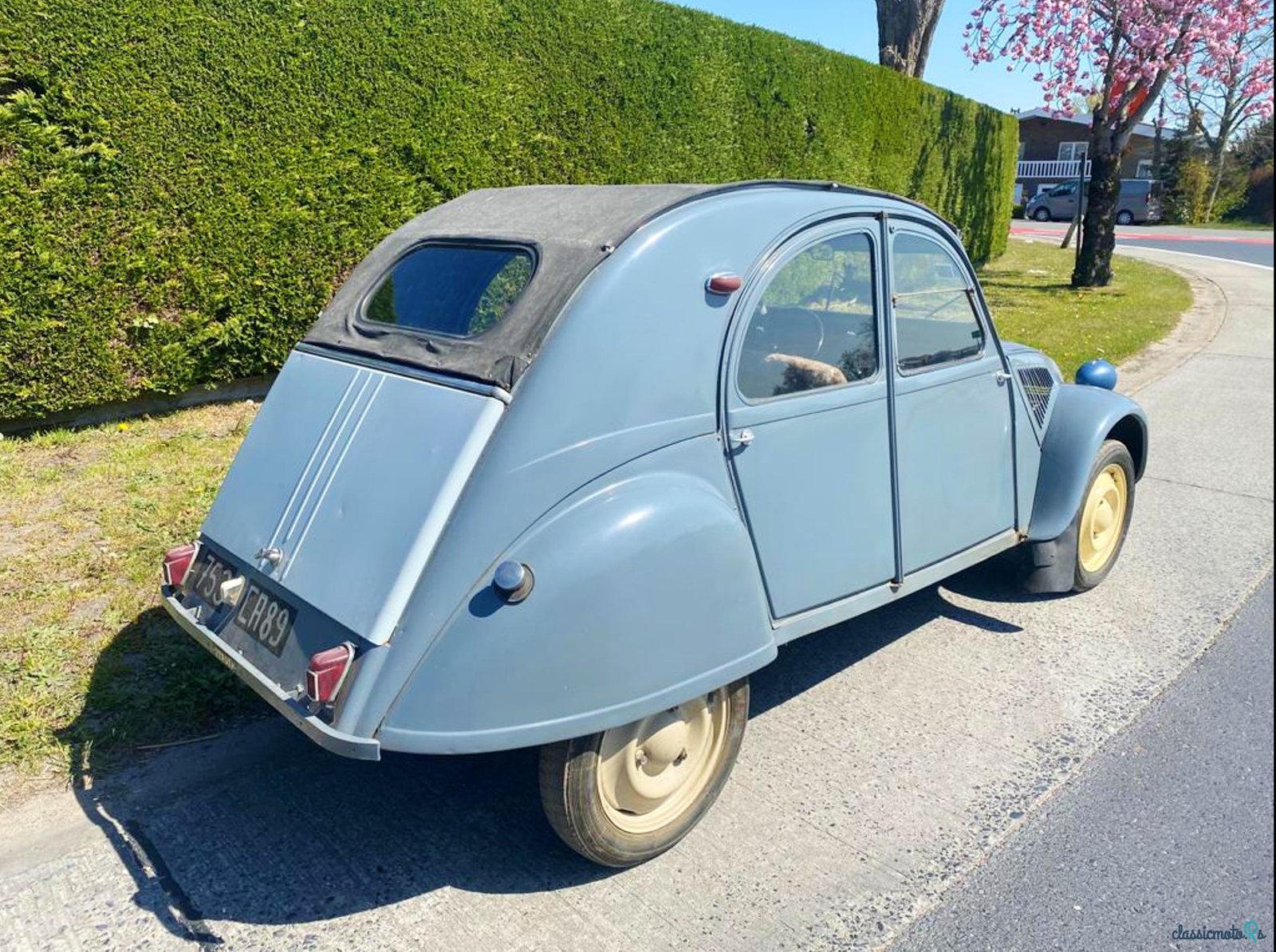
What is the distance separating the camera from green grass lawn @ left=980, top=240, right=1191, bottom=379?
10719mm

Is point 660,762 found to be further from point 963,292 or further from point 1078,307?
point 1078,307

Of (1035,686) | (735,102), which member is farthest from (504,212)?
(735,102)

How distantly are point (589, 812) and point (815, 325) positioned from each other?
1.69 meters

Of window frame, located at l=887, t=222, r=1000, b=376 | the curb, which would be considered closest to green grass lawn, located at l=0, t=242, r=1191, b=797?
window frame, located at l=887, t=222, r=1000, b=376

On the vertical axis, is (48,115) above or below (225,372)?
above

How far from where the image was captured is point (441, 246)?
10.9 feet

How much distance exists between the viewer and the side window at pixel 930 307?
137 inches

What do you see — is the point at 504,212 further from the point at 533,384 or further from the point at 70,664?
the point at 70,664

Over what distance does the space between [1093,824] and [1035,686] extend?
35.2 inches

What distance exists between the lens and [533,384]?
2.57 meters

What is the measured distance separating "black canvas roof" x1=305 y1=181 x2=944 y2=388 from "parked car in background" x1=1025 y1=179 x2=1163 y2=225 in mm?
35062

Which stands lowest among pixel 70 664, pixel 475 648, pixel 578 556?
pixel 70 664

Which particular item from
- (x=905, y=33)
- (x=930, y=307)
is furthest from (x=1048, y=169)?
(x=930, y=307)

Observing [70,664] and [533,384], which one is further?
[70,664]
